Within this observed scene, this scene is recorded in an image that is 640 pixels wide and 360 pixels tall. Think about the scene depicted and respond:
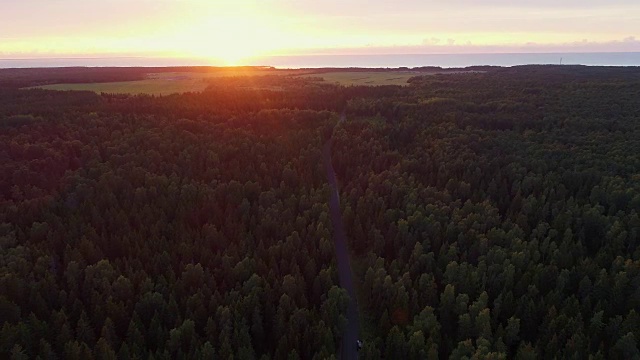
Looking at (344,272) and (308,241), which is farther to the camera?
(344,272)

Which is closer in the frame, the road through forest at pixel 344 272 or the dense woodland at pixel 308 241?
the dense woodland at pixel 308 241

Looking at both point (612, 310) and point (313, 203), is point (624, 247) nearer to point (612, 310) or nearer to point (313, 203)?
point (612, 310)

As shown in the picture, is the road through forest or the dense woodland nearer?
the dense woodland

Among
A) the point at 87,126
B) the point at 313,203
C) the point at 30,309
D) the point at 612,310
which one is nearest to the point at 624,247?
the point at 612,310
